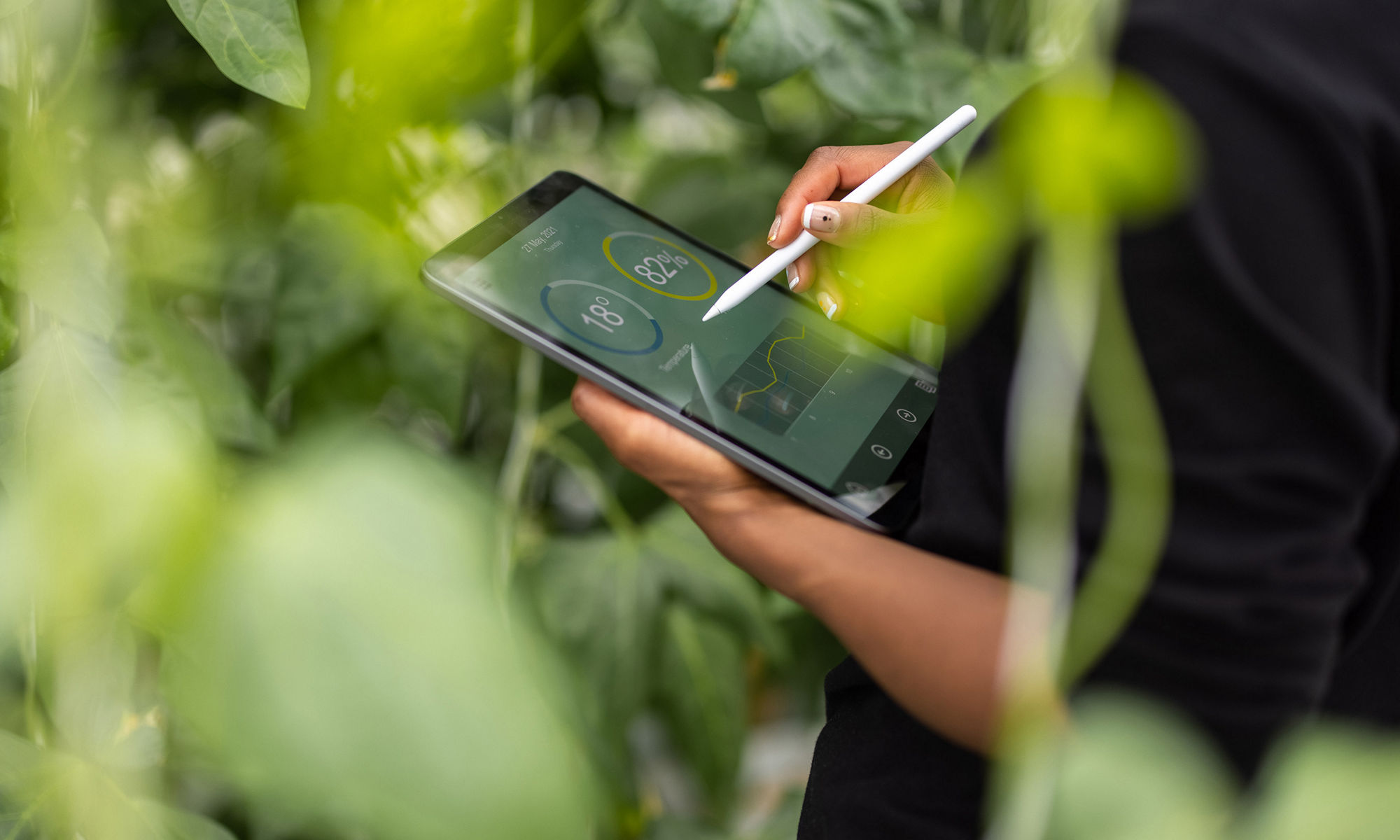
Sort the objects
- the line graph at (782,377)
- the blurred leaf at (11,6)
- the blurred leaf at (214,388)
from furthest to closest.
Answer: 1. the line graph at (782,377)
2. the blurred leaf at (214,388)
3. the blurred leaf at (11,6)

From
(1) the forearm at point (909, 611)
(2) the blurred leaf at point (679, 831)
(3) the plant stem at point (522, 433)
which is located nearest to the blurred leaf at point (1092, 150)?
(1) the forearm at point (909, 611)

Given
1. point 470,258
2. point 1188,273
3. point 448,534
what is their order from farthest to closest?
1. point 470,258
2. point 1188,273
3. point 448,534

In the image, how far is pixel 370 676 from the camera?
0.29 ft

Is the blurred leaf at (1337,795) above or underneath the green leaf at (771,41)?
above

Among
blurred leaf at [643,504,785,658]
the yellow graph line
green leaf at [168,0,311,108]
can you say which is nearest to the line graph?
the yellow graph line

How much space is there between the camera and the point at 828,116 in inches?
22.7

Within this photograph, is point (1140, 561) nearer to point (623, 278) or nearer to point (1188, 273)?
point (1188, 273)

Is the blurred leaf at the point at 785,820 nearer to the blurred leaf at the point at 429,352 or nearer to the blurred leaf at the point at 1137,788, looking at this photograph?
the blurred leaf at the point at 429,352

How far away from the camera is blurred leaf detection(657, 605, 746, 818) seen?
51 centimetres

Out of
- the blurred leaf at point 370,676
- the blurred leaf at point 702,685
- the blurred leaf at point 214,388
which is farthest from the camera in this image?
the blurred leaf at point 702,685

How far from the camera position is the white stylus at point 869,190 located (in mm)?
368

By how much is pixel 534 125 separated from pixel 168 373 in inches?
11.5

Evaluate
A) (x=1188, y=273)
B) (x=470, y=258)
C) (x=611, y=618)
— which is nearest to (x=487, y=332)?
(x=470, y=258)

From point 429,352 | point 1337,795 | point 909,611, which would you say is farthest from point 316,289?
point 1337,795
